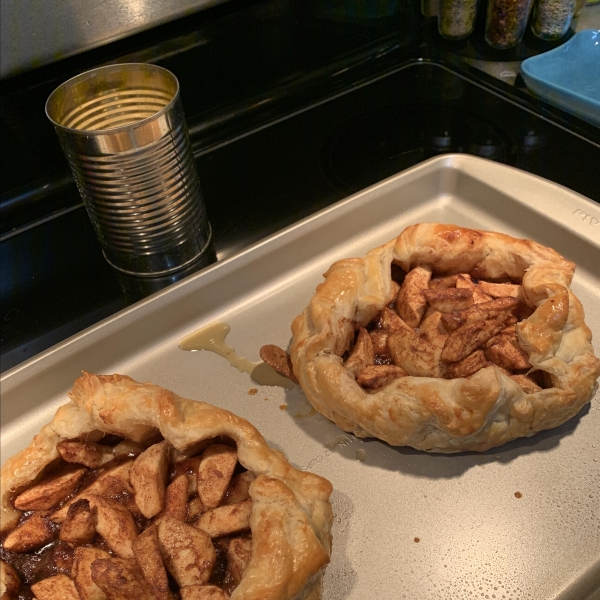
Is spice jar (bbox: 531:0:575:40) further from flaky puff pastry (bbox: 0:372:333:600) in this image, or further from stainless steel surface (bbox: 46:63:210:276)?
flaky puff pastry (bbox: 0:372:333:600)

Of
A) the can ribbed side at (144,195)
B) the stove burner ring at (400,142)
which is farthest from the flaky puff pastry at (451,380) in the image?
the stove burner ring at (400,142)

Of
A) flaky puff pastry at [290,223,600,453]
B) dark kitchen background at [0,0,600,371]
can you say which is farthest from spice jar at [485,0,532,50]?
flaky puff pastry at [290,223,600,453]

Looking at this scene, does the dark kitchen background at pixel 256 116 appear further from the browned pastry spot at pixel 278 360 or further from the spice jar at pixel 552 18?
the browned pastry spot at pixel 278 360

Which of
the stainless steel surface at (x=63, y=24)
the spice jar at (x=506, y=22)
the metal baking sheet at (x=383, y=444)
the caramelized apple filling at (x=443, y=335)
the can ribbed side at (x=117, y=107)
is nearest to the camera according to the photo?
the metal baking sheet at (x=383, y=444)

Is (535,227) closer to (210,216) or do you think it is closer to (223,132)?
(210,216)

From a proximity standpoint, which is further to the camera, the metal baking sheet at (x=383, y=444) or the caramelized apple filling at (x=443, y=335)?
the caramelized apple filling at (x=443, y=335)

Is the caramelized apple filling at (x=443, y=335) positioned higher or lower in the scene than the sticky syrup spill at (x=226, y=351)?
higher
